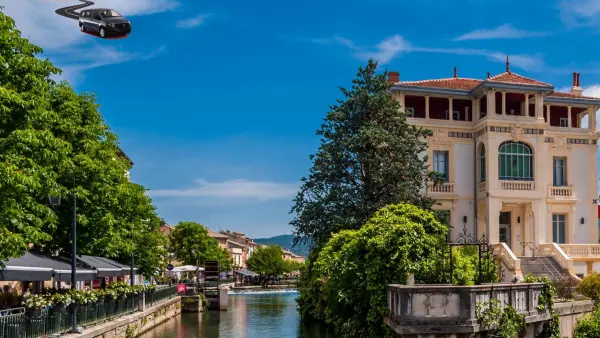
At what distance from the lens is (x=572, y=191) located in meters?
45.8

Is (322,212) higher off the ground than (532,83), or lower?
lower

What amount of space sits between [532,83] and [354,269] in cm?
2531

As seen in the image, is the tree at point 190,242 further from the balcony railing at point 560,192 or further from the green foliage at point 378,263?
the green foliage at point 378,263

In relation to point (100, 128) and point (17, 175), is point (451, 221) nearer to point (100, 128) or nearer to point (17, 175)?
point (100, 128)

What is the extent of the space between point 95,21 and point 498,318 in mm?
14180

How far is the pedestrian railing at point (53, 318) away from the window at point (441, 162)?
833 inches

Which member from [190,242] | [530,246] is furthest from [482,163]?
[190,242]

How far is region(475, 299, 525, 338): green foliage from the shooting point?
1831 centimetres

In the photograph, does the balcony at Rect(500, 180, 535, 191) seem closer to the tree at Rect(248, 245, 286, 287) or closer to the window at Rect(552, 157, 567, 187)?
the window at Rect(552, 157, 567, 187)

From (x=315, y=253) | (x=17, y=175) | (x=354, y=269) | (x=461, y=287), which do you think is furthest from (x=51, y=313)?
(x=315, y=253)

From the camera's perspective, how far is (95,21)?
21391mm

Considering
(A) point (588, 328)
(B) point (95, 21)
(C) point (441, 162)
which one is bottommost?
(A) point (588, 328)

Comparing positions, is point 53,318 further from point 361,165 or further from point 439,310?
point 361,165

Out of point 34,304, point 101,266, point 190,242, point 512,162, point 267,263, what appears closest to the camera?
point 34,304
